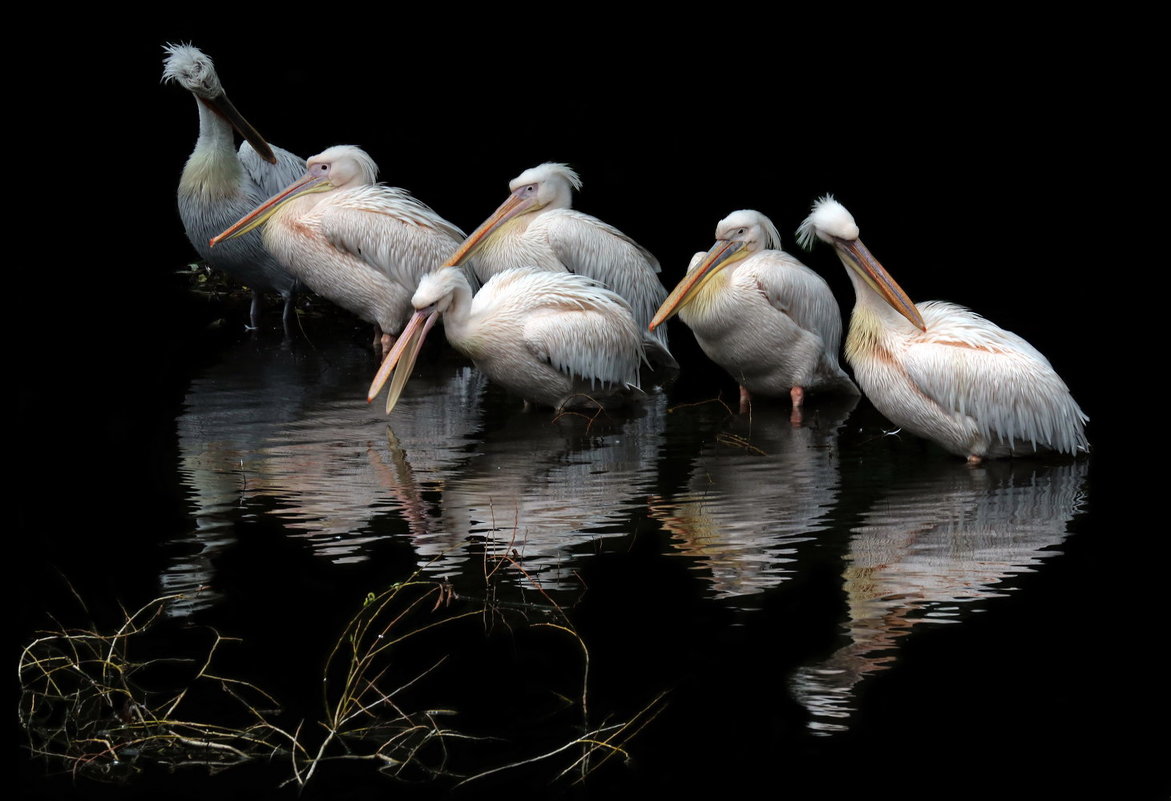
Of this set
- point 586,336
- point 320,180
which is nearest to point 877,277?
point 586,336

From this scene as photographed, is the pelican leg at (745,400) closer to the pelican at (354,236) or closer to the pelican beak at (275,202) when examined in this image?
the pelican at (354,236)

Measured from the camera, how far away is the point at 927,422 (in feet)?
25.1

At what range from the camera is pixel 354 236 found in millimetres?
9789

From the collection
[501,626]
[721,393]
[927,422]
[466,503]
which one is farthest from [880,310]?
[501,626]

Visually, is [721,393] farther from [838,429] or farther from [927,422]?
[927,422]

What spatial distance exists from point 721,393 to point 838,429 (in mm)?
960

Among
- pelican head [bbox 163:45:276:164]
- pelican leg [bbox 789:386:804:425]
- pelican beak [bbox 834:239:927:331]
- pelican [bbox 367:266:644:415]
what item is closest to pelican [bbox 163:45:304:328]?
pelican head [bbox 163:45:276:164]

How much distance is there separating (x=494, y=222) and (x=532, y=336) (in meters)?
1.64

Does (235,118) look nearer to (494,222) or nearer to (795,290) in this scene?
(494,222)

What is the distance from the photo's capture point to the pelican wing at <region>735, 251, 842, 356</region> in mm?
8617

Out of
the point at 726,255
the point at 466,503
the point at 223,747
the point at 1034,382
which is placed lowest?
the point at 223,747

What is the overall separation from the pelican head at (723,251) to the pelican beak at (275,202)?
8.49 ft

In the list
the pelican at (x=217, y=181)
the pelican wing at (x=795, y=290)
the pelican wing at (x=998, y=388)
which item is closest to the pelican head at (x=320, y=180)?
the pelican at (x=217, y=181)

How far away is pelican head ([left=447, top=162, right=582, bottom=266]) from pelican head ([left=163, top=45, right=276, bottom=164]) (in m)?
1.99
